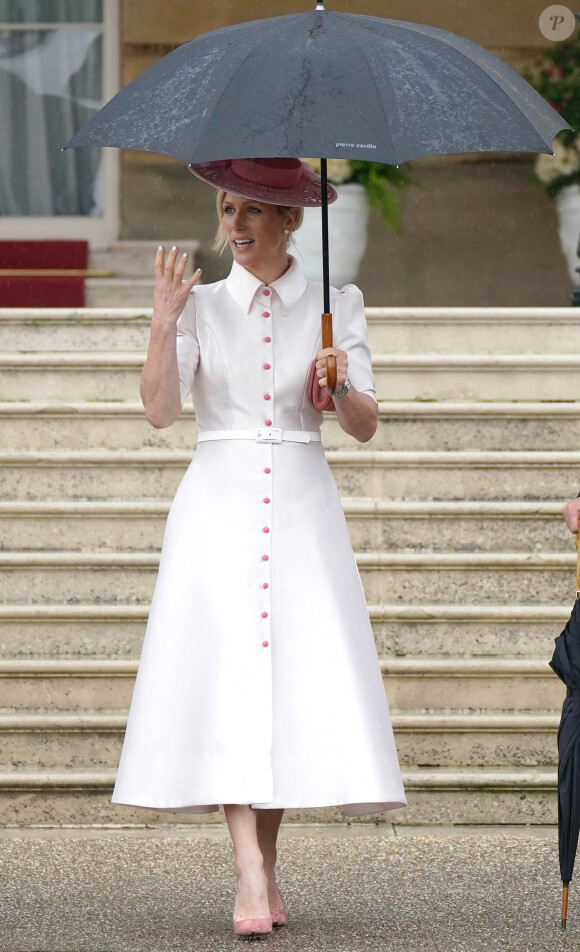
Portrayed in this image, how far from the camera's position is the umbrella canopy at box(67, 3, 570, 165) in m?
3.55

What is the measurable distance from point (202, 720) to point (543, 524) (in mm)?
2483

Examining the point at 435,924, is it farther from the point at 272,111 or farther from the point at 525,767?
the point at 272,111

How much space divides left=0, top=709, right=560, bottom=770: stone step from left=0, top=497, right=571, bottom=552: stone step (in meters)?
0.72

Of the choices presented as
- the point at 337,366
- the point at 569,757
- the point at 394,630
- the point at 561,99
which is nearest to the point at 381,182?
the point at 561,99

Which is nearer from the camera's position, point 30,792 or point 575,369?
point 30,792

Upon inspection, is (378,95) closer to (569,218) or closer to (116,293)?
(569,218)

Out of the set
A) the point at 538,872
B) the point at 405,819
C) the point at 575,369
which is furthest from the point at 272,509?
the point at 575,369

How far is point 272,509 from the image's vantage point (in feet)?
13.4

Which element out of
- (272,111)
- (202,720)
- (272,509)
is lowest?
(202,720)

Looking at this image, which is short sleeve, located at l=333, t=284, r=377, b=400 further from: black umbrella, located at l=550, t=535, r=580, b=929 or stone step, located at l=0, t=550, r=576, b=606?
stone step, located at l=0, t=550, r=576, b=606

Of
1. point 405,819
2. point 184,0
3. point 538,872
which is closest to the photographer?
point 538,872

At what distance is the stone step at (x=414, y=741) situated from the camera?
18.6ft

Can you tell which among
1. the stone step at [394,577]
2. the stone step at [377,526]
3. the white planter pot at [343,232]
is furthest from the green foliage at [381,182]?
the stone step at [394,577]

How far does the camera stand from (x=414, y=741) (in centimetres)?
569
